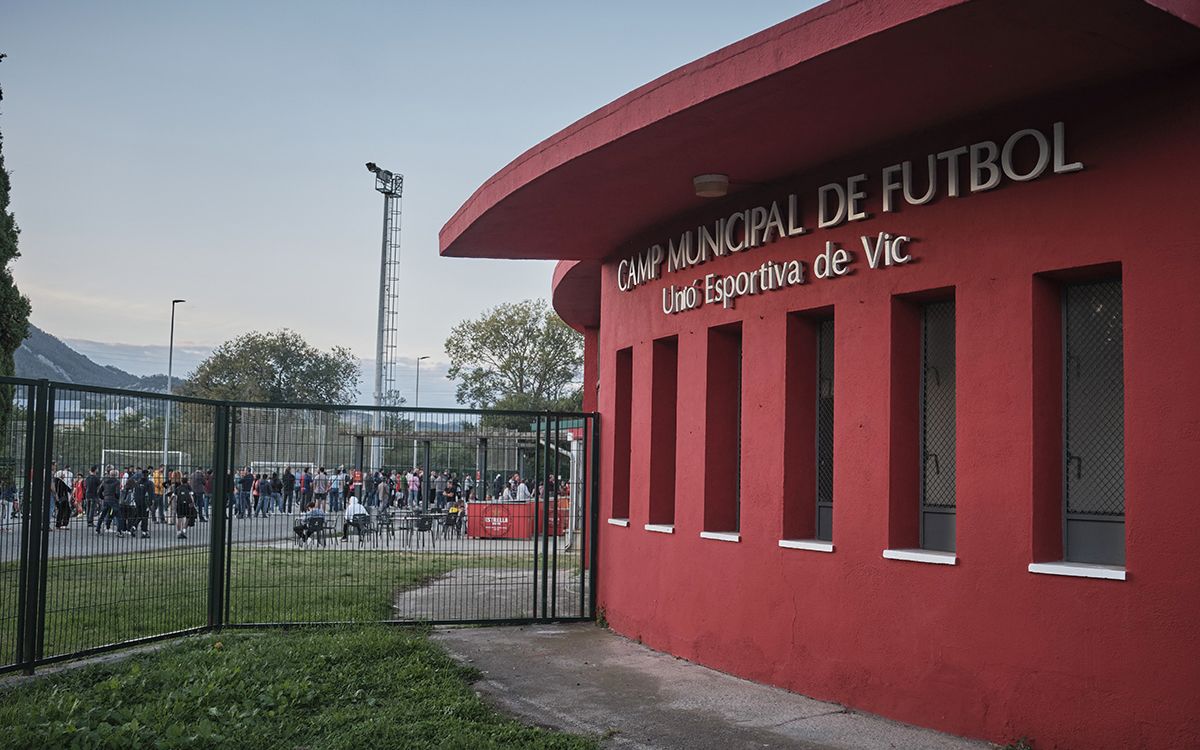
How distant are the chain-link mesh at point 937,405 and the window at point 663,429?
3.38 metres

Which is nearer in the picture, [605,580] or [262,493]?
[262,493]

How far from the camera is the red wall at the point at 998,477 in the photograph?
6.58m

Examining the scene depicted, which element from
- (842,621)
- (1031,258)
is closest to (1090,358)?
(1031,258)

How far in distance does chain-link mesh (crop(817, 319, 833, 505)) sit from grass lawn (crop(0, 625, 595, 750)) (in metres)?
3.37

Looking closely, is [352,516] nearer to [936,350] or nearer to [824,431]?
[824,431]

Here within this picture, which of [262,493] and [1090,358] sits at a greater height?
[1090,358]

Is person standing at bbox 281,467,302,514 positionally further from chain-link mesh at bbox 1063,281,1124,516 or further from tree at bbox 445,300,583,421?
tree at bbox 445,300,583,421

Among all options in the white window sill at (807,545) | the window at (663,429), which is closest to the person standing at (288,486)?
the window at (663,429)

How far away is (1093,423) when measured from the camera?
751 centimetres

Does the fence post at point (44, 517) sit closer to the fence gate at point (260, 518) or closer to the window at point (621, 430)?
the fence gate at point (260, 518)

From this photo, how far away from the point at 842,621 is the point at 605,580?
4369 millimetres

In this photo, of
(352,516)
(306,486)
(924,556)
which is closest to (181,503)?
(306,486)

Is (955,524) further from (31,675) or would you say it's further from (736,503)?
(31,675)

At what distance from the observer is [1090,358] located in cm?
754
